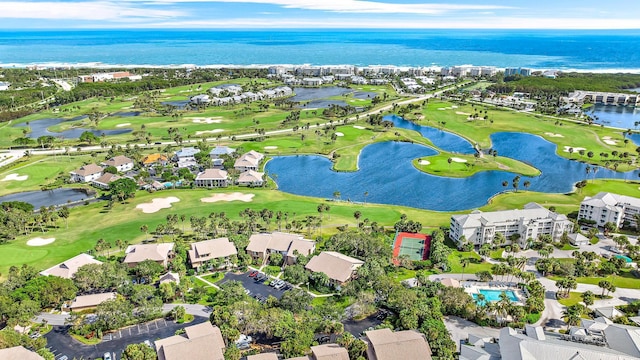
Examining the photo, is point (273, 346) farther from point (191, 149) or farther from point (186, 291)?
point (191, 149)

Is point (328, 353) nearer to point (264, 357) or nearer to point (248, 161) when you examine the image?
point (264, 357)

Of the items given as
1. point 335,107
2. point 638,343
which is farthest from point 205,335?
point 335,107

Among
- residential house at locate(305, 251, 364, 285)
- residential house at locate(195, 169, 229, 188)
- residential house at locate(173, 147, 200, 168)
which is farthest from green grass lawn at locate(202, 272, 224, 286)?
residential house at locate(173, 147, 200, 168)

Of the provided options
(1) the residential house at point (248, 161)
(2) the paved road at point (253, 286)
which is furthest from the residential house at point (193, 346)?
(1) the residential house at point (248, 161)

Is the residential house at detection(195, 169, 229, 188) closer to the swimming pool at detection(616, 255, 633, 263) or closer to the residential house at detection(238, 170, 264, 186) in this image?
the residential house at detection(238, 170, 264, 186)

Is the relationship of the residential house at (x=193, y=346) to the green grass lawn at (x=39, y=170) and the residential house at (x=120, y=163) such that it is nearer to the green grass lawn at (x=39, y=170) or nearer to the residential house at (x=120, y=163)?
the green grass lawn at (x=39, y=170)
